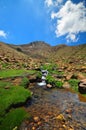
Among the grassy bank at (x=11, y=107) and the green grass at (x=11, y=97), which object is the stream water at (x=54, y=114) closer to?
the grassy bank at (x=11, y=107)

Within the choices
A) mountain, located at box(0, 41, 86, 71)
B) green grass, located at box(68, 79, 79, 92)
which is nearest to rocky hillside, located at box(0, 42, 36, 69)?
mountain, located at box(0, 41, 86, 71)

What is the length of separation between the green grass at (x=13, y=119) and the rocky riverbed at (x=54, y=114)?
48cm

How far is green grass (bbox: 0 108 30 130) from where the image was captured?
11.2 meters

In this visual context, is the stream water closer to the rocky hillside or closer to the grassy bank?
the grassy bank

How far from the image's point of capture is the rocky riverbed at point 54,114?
38.7 ft

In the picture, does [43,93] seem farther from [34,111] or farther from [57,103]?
[34,111]

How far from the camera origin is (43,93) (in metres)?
20.5

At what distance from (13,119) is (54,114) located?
378 cm

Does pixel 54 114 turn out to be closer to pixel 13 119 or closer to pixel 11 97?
pixel 13 119

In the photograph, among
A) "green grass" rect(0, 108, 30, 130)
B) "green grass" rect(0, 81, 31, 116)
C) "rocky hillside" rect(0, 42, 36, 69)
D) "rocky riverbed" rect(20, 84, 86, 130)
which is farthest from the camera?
"rocky hillside" rect(0, 42, 36, 69)

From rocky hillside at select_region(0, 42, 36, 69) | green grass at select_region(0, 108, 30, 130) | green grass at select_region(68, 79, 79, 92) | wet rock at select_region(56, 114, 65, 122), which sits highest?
rocky hillside at select_region(0, 42, 36, 69)

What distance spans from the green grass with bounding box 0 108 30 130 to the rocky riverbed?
477mm

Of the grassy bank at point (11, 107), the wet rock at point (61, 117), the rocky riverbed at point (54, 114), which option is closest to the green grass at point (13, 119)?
the grassy bank at point (11, 107)

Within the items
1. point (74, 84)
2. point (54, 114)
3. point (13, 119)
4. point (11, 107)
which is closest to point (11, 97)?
point (11, 107)
